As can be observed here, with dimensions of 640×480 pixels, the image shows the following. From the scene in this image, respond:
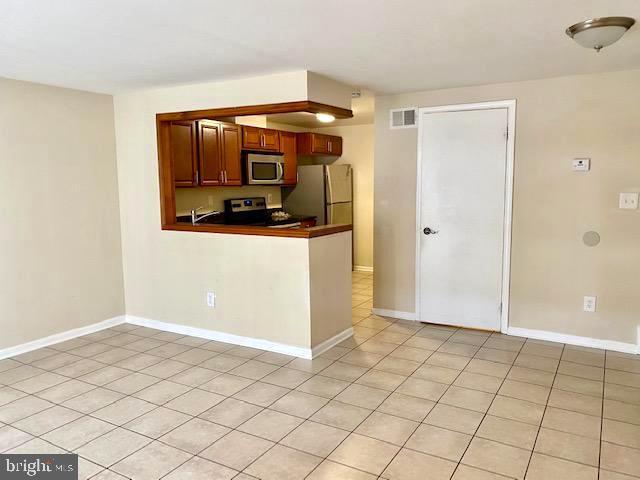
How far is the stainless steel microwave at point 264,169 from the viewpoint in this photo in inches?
221

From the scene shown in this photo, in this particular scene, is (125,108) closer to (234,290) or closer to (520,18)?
(234,290)

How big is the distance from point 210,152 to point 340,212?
243cm

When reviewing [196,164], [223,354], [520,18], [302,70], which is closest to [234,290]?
[223,354]

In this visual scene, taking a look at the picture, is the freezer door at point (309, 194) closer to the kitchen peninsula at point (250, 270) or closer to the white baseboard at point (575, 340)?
the kitchen peninsula at point (250, 270)

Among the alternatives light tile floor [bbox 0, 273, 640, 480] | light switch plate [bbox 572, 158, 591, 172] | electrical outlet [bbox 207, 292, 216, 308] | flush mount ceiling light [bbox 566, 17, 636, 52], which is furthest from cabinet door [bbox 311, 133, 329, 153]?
flush mount ceiling light [bbox 566, 17, 636, 52]

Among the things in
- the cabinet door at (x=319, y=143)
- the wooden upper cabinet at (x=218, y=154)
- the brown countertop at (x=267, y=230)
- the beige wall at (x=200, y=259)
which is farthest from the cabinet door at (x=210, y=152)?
the cabinet door at (x=319, y=143)

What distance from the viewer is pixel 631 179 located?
12.0 feet

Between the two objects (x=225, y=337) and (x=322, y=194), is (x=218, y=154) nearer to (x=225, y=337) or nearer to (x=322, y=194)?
(x=322, y=194)

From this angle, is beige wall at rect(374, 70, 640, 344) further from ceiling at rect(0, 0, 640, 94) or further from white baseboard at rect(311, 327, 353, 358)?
white baseboard at rect(311, 327, 353, 358)

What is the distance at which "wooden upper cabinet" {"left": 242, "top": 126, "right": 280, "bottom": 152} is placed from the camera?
553cm

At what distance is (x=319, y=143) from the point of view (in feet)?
21.9

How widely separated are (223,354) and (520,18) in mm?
3080

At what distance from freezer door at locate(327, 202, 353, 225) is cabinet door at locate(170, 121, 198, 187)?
2.30m

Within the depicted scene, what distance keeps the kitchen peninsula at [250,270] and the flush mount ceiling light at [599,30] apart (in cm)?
174
